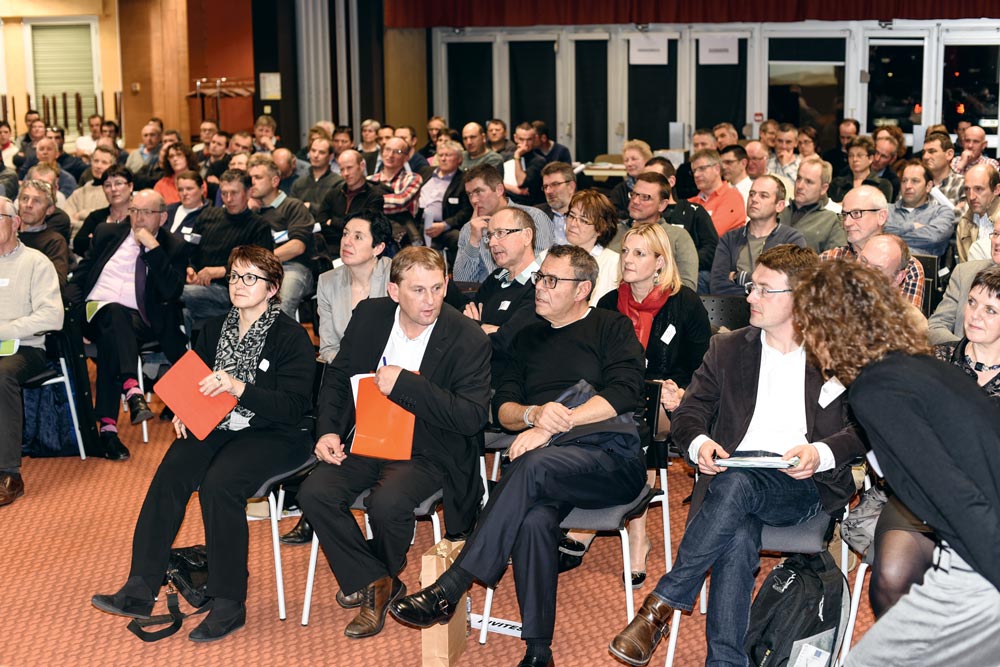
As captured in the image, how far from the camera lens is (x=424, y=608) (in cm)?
319

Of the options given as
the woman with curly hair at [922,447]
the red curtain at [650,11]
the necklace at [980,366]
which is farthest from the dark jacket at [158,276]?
the red curtain at [650,11]

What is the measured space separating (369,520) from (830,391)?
1.46 metres

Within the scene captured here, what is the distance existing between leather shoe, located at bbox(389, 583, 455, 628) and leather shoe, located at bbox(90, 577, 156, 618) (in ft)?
3.01

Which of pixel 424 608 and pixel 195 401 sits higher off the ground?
pixel 195 401

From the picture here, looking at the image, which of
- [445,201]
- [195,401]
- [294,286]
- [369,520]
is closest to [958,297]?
[369,520]

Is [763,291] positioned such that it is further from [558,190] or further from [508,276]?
[558,190]

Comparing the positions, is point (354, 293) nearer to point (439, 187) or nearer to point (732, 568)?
point (732, 568)

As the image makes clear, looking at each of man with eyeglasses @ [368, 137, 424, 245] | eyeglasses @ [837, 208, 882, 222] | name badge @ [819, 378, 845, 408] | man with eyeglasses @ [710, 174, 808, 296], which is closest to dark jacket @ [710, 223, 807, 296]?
man with eyeglasses @ [710, 174, 808, 296]

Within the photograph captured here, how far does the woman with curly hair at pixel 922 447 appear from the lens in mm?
2197

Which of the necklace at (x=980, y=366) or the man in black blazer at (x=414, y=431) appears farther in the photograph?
the man in black blazer at (x=414, y=431)

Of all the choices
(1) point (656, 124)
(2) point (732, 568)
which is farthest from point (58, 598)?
(1) point (656, 124)

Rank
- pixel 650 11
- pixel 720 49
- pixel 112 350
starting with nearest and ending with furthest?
pixel 112 350 → pixel 650 11 → pixel 720 49

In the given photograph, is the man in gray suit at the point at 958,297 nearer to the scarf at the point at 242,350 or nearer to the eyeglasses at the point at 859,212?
the eyeglasses at the point at 859,212

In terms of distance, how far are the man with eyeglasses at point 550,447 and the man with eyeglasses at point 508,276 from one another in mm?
683
